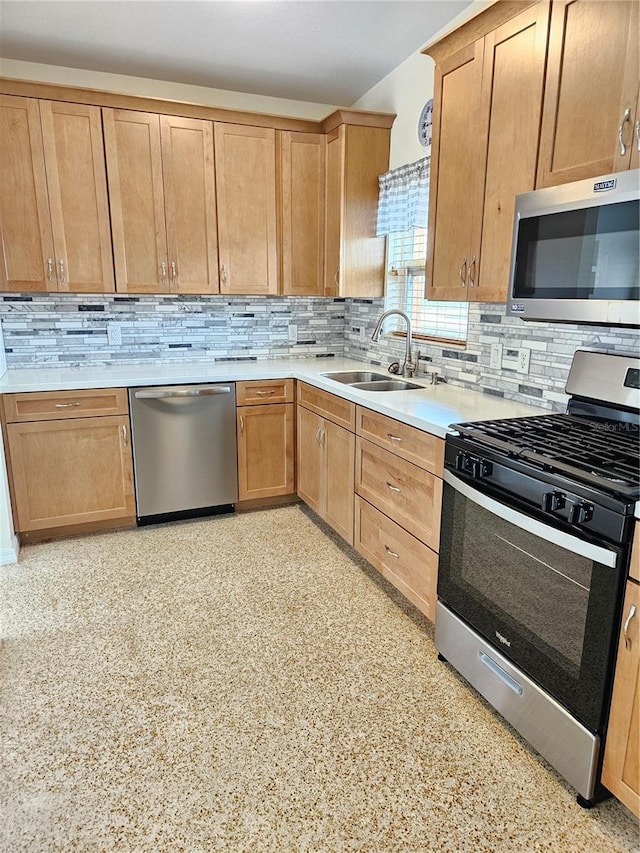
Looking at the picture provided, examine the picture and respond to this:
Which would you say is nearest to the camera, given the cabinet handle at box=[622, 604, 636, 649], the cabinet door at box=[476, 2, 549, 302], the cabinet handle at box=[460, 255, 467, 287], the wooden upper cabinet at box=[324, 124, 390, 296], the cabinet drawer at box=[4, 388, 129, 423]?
the cabinet handle at box=[622, 604, 636, 649]

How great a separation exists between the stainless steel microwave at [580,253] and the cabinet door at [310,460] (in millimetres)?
1530

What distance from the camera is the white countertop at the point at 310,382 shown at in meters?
2.23

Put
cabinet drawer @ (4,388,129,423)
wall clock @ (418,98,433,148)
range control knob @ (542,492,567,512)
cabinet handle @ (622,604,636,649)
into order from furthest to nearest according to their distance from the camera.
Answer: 1. wall clock @ (418,98,433,148)
2. cabinet drawer @ (4,388,129,423)
3. range control knob @ (542,492,567,512)
4. cabinet handle @ (622,604,636,649)

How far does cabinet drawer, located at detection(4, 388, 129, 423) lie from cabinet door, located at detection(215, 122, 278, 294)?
1.02 meters

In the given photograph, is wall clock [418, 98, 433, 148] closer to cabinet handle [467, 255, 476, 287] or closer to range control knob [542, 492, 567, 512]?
cabinet handle [467, 255, 476, 287]

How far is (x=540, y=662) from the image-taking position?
1.59 metres

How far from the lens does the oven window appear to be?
150 cm

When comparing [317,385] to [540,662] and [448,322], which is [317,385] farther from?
[540,662]

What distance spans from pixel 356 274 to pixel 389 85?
1137mm

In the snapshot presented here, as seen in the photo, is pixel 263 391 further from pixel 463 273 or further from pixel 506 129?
pixel 506 129

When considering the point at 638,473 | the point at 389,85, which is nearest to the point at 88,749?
the point at 638,473

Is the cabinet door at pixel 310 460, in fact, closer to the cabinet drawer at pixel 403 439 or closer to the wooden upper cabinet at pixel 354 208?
the cabinet drawer at pixel 403 439

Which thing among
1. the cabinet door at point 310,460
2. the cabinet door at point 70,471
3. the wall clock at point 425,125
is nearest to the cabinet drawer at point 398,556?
the cabinet door at point 310,460

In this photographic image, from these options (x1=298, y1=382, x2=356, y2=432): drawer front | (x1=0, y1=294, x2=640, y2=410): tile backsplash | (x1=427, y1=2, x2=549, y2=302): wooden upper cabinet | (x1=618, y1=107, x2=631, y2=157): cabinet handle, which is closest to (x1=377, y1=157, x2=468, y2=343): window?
(x1=0, y1=294, x2=640, y2=410): tile backsplash
